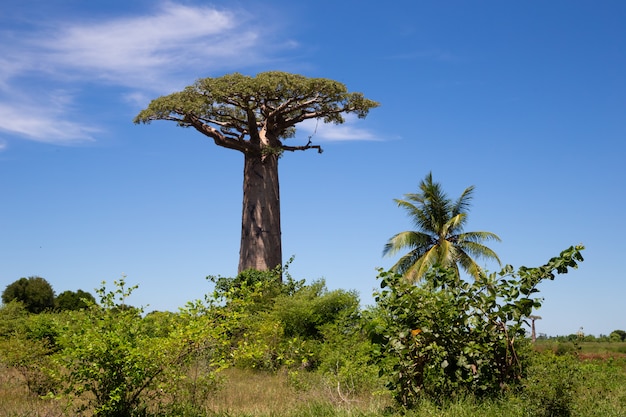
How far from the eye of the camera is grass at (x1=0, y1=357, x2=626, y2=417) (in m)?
8.01

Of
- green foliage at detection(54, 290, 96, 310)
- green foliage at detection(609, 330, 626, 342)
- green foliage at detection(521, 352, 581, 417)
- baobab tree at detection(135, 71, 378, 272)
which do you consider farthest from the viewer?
green foliage at detection(54, 290, 96, 310)

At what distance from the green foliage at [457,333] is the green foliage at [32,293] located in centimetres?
3523

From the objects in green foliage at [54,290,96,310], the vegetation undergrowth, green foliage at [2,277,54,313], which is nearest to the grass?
the vegetation undergrowth

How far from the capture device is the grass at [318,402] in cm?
801

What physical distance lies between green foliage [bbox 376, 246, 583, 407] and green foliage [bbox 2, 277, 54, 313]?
116ft

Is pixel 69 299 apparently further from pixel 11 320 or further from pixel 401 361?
pixel 401 361

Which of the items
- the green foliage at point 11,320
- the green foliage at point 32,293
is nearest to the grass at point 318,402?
the green foliage at point 11,320

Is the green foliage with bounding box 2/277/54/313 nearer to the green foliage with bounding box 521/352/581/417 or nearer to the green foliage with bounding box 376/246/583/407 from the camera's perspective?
the green foliage with bounding box 376/246/583/407

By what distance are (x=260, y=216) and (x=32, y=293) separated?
21.3 m

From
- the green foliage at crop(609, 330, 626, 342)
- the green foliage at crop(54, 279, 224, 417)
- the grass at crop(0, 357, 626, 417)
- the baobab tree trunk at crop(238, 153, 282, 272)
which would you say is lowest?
the grass at crop(0, 357, 626, 417)

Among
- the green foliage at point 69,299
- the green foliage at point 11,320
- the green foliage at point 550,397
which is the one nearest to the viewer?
the green foliage at point 550,397

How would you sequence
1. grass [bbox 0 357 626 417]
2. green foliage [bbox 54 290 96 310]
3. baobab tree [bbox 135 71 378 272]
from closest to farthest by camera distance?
grass [bbox 0 357 626 417] < baobab tree [bbox 135 71 378 272] < green foliage [bbox 54 290 96 310]

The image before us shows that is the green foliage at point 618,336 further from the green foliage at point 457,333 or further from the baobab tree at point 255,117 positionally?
the green foliage at point 457,333

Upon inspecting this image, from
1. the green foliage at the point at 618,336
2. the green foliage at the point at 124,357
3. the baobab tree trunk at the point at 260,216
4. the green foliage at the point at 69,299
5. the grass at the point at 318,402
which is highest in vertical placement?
the baobab tree trunk at the point at 260,216
